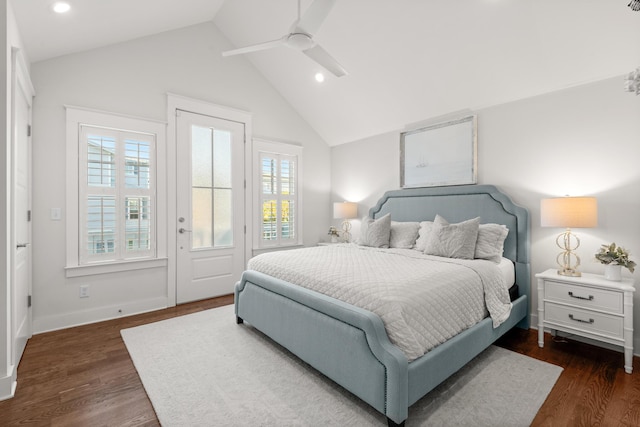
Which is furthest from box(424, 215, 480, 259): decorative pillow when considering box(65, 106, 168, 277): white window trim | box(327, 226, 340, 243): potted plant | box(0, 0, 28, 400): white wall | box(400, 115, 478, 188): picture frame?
box(0, 0, 28, 400): white wall

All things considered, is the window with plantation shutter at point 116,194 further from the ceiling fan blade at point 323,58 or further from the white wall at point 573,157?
the white wall at point 573,157

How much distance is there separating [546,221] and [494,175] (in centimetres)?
90

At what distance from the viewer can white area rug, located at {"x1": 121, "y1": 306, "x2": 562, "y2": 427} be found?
1795 mm

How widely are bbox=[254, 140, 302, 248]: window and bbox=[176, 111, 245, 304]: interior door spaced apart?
0.32 meters

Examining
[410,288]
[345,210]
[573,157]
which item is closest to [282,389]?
[410,288]

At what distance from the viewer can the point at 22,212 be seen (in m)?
2.65

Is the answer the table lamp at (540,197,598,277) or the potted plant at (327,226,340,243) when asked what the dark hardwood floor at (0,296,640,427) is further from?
the potted plant at (327,226,340,243)

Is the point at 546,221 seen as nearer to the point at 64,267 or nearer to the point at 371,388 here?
the point at 371,388

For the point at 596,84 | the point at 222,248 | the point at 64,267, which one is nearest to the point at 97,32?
the point at 64,267

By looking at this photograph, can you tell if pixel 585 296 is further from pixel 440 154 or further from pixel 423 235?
pixel 440 154

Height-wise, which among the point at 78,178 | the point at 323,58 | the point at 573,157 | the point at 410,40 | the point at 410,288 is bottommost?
the point at 410,288

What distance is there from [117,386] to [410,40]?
393cm

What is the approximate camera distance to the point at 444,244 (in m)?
3.07

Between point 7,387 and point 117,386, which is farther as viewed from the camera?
point 117,386
